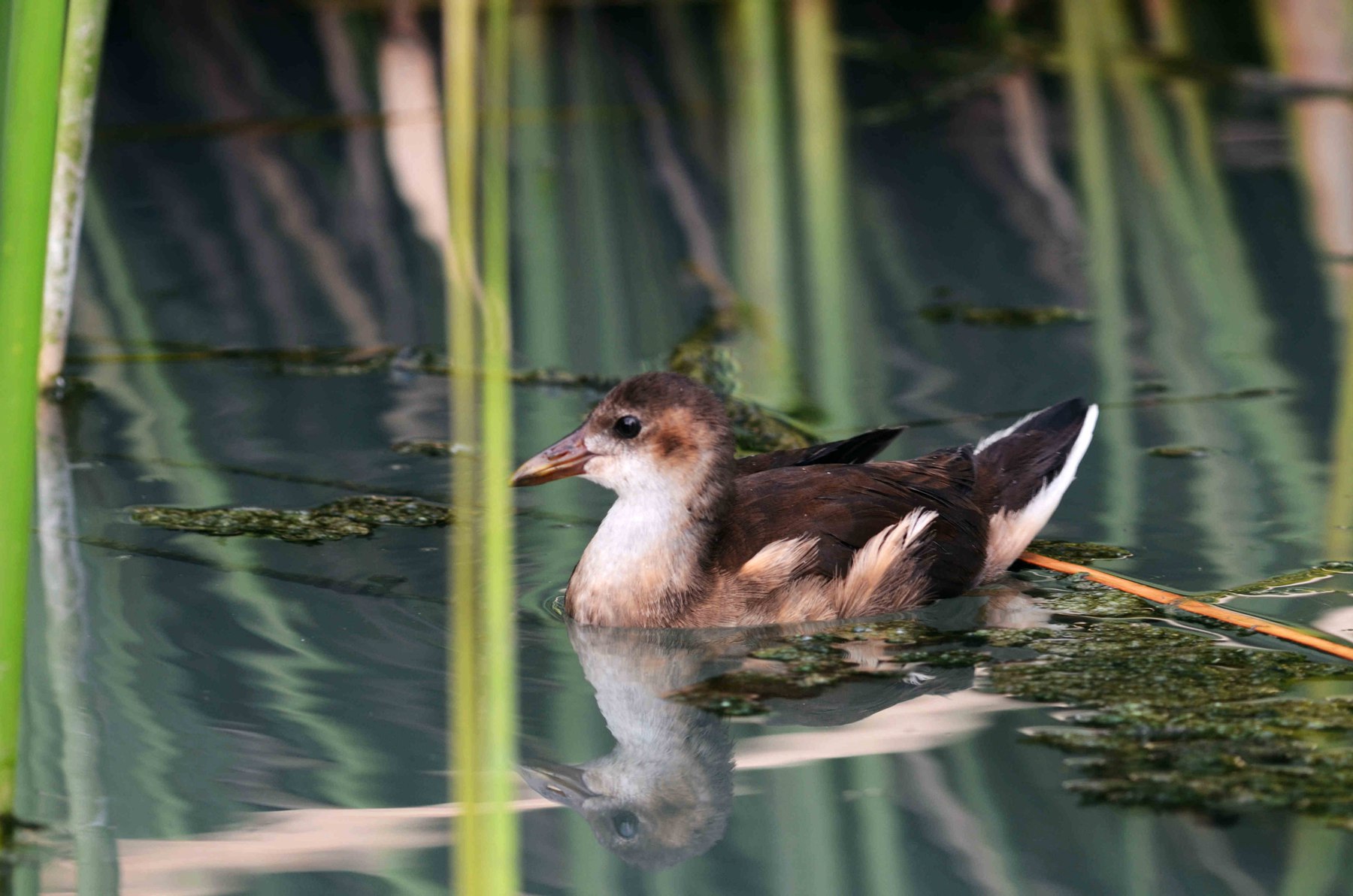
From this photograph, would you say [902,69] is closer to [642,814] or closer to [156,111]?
[156,111]

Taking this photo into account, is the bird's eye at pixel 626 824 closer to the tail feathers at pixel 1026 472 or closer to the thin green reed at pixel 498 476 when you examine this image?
the thin green reed at pixel 498 476

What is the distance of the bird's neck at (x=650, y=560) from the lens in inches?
169

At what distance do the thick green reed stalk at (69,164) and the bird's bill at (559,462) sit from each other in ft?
6.03

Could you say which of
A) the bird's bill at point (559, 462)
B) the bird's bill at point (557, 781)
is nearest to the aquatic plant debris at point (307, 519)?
the bird's bill at point (559, 462)

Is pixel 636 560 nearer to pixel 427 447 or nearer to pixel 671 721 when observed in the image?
pixel 671 721

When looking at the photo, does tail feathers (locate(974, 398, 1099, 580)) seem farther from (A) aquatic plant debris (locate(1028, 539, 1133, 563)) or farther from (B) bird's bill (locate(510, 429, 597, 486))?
(B) bird's bill (locate(510, 429, 597, 486))

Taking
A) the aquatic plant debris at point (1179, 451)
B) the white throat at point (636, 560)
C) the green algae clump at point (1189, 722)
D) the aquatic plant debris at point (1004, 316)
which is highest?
the aquatic plant debris at point (1004, 316)

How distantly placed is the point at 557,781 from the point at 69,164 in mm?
3183

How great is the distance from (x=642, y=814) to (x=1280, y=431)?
3075mm

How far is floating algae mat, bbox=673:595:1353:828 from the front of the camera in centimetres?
334

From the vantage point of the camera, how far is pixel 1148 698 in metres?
3.76

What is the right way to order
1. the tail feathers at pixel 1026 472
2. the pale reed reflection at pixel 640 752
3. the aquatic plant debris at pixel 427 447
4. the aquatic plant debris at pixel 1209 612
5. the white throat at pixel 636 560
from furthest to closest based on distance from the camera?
1. the aquatic plant debris at pixel 427 447
2. the tail feathers at pixel 1026 472
3. the white throat at pixel 636 560
4. the aquatic plant debris at pixel 1209 612
5. the pale reed reflection at pixel 640 752

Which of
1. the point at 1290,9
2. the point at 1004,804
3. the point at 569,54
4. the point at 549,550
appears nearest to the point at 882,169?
the point at 1290,9

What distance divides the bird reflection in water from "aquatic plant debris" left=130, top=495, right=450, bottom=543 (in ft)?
2.84
